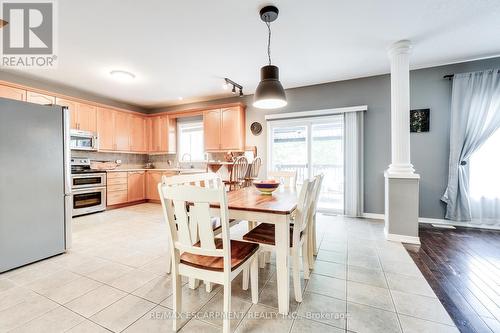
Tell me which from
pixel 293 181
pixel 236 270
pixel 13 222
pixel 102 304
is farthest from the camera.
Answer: pixel 293 181

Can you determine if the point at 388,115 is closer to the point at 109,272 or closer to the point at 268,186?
the point at 268,186

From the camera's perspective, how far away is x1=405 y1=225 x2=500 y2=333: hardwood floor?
57.4 inches

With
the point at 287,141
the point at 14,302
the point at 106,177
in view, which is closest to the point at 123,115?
the point at 106,177

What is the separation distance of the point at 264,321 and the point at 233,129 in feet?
12.8

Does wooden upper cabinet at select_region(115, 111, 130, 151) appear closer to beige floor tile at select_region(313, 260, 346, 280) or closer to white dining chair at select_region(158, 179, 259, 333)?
white dining chair at select_region(158, 179, 259, 333)

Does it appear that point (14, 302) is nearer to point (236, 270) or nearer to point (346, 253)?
point (236, 270)

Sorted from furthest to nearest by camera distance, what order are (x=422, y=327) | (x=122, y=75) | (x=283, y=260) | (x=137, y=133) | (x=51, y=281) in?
Answer: (x=137, y=133)
(x=122, y=75)
(x=51, y=281)
(x=283, y=260)
(x=422, y=327)

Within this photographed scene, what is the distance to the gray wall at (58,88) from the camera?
12.1 feet

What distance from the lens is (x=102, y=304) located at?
1595mm

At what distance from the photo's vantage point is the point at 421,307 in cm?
153

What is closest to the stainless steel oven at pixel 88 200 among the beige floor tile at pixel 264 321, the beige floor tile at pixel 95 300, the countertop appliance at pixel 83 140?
the countertop appliance at pixel 83 140

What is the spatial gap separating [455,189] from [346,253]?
2.39 metres

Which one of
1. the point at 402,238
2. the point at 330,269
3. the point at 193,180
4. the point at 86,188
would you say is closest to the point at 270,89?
the point at 193,180

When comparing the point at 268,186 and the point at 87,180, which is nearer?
the point at 268,186
